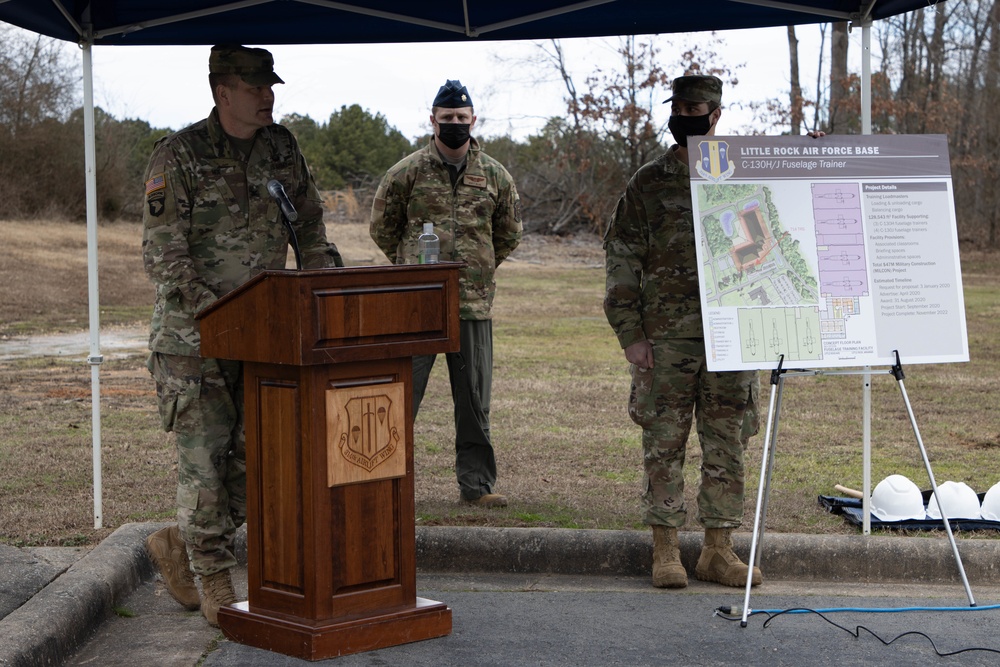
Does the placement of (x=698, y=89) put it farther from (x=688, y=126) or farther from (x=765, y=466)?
(x=765, y=466)

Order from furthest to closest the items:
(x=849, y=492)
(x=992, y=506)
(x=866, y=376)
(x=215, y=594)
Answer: (x=849, y=492) < (x=992, y=506) < (x=866, y=376) < (x=215, y=594)

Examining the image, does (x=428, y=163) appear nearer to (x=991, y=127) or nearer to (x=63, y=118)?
(x=63, y=118)

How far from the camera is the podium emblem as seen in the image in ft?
12.5

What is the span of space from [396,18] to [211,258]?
66.9 inches

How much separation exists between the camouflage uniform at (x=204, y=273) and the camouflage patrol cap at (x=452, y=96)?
4.42ft

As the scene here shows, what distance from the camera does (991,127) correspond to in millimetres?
30109

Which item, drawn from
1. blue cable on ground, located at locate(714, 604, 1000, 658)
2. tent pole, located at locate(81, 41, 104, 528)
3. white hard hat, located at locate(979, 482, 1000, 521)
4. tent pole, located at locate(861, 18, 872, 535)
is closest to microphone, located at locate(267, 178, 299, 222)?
tent pole, located at locate(81, 41, 104, 528)

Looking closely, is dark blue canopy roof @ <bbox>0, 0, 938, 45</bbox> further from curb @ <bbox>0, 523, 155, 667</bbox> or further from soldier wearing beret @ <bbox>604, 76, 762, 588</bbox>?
curb @ <bbox>0, 523, 155, 667</bbox>

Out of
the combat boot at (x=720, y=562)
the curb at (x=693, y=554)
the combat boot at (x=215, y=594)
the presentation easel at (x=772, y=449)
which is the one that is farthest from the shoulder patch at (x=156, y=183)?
the combat boot at (x=720, y=562)

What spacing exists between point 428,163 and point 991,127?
2817 cm

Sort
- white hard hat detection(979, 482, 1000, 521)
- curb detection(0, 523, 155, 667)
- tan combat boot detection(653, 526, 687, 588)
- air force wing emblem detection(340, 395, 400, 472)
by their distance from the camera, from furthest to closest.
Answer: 1. white hard hat detection(979, 482, 1000, 521)
2. tan combat boot detection(653, 526, 687, 588)
3. air force wing emblem detection(340, 395, 400, 472)
4. curb detection(0, 523, 155, 667)

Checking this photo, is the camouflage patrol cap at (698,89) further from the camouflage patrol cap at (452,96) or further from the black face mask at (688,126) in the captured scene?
the camouflage patrol cap at (452,96)

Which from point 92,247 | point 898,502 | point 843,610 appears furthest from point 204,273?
point 898,502

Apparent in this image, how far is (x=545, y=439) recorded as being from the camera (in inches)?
301
